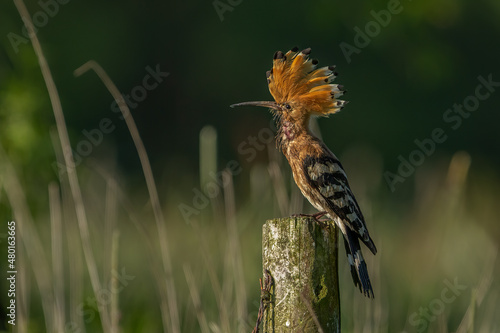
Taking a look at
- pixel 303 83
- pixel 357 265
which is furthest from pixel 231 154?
pixel 357 265

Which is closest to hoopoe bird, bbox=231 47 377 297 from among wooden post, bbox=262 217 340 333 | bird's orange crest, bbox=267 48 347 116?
bird's orange crest, bbox=267 48 347 116

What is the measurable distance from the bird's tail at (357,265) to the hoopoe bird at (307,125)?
0.18 ft

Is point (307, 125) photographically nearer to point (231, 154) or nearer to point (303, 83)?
point (303, 83)

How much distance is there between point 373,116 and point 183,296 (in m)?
8.76

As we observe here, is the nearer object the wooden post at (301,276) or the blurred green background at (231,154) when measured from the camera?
the wooden post at (301,276)

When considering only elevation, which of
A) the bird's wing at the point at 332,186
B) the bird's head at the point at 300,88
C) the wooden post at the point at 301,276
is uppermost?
the bird's head at the point at 300,88

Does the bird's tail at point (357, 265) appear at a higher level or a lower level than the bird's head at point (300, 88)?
lower

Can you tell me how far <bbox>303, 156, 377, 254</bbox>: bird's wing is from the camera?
12.9ft

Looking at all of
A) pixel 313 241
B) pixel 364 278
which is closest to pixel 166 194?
pixel 364 278

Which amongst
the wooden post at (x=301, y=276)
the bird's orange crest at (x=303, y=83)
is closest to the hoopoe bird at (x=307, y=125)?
the bird's orange crest at (x=303, y=83)

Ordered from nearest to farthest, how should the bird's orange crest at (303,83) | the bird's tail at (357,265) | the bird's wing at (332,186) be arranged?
the bird's tail at (357,265), the bird's wing at (332,186), the bird's orange crest at (303,83)

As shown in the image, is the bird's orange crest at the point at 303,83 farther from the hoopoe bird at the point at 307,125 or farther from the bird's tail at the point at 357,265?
the bird's tail at the point at 357,265

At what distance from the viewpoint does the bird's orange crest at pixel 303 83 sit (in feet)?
13.3

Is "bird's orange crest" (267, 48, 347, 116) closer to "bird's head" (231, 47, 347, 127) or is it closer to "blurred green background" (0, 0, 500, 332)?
"bird's head" (231, 47, 347, 127)
